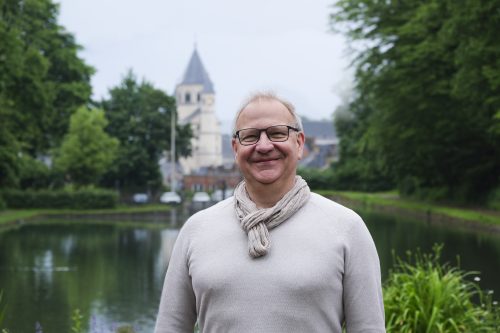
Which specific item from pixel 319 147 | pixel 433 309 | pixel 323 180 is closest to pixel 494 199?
pixel 433 309

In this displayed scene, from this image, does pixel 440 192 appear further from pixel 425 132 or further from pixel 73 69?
pixel 73 69

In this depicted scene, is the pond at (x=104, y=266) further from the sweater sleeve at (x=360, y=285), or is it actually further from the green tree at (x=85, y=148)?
the green tree at (x=85, y=148)

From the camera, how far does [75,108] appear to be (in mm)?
56719

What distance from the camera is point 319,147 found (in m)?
129

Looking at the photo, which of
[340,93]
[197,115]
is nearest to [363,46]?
[340,93]

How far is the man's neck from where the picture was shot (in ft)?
9.55

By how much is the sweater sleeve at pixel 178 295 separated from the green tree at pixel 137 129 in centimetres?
6266

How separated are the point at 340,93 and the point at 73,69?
33840 mm

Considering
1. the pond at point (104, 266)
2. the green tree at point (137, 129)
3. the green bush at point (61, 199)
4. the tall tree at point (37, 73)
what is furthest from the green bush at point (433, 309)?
the green tree at point (137, 129)

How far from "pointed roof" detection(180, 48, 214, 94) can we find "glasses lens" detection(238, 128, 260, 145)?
122m

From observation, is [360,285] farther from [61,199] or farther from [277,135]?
[61,199]

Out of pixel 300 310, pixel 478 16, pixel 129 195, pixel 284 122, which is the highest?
pixel 478 16

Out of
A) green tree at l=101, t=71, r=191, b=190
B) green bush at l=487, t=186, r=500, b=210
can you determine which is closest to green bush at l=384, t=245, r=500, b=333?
green bush at l=487, t=186, r=500, b=210

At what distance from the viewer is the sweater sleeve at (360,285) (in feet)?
9.11
